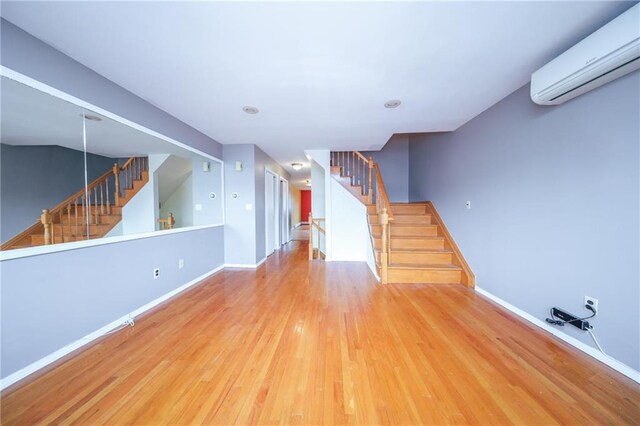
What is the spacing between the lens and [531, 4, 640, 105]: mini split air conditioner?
4.08 ft

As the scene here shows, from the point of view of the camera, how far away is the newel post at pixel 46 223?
5.18 feet

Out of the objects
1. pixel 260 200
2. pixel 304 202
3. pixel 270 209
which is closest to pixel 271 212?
pixel 270 209

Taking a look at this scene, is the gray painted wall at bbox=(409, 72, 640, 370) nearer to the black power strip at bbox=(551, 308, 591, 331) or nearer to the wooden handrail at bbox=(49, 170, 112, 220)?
the black power strip at bbox=(551, 308, 591, 331)

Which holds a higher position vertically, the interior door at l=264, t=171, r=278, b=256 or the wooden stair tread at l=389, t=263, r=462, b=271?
the interior door at l=264, t=171, r=278, b=256

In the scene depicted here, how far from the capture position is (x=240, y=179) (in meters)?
3.95

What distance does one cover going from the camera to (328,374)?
144 centimetres

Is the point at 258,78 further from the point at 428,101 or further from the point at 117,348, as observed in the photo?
the point at 117,348

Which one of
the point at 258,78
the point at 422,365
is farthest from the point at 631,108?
the point at 258,78

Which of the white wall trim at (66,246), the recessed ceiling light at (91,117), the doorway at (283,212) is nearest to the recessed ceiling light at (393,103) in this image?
the recessed ceiling light at (91,117)

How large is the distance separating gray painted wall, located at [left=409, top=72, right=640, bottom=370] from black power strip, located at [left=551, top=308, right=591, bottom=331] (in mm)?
51

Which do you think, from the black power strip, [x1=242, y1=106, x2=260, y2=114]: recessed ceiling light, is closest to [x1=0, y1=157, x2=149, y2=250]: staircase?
[x1=242, y1=106, x2=260, y2=114]: recessed ceiling light

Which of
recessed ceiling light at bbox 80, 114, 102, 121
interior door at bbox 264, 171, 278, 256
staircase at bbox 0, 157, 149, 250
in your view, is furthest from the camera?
interior door at bbox 264, 171, 278, 256

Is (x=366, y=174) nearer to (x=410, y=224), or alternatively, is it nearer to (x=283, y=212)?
(x=410, y=224)

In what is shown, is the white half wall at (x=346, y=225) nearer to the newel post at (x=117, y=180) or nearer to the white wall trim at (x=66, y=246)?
the white wall trim at (x=66, y=246)
